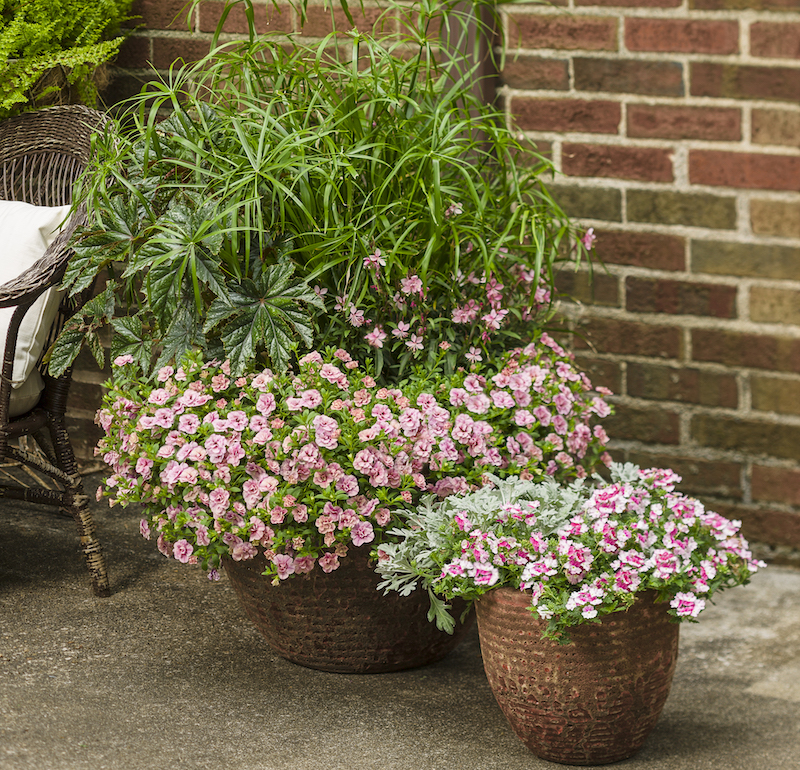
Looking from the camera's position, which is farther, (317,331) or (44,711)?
(317,331)

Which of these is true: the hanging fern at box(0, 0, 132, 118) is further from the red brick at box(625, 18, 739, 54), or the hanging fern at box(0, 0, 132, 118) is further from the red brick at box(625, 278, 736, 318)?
the red brick at box(625, 278, 736, 318)

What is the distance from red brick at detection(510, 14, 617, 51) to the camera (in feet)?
8.61

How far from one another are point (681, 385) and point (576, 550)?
1.14 m

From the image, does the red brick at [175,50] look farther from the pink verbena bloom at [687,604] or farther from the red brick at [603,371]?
the pink verbena bloom at [687,604]

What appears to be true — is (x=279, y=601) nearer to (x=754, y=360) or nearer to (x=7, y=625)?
(x=7, y=625)

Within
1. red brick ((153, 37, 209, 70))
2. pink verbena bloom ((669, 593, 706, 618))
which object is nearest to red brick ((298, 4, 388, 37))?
red brick ((153, 37, 209, 70))

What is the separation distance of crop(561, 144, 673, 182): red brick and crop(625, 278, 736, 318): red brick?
262mm

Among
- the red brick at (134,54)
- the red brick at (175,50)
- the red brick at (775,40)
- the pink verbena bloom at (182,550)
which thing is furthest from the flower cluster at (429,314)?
the red brick at (134,54)

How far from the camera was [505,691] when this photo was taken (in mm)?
1824

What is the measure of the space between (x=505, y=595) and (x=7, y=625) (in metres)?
1.09

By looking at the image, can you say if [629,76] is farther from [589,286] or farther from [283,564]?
[283,564]

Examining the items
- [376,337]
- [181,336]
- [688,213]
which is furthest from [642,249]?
[181,336]

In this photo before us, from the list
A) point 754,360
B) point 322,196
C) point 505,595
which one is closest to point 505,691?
point 505,595

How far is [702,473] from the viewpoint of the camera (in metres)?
2.74
